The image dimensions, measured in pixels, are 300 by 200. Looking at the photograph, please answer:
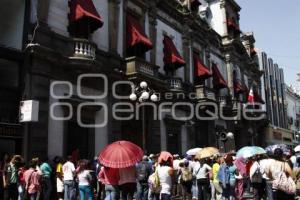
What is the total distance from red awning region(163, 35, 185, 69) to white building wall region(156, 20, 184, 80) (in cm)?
24

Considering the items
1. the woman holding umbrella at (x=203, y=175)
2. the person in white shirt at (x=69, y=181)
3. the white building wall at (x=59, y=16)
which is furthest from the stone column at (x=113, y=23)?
the person in white shirt at (x=69, y=181)

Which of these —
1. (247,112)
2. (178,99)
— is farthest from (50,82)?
(247,112)

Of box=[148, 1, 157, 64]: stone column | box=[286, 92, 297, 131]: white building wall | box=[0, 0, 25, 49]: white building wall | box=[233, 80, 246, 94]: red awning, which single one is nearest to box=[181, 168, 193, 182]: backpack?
box=[0, 0, 25, 49]: white building wall

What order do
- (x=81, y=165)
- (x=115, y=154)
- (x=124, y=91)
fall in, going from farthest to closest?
(x=124, y=91)
(x=81, y=165)
(x=115, y=154)

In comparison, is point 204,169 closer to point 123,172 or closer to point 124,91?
point 123,172

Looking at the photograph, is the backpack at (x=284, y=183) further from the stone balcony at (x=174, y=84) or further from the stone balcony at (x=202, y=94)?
the stone balcony at (x=202, y=94)

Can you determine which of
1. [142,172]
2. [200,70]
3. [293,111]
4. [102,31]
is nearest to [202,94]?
[200,70]

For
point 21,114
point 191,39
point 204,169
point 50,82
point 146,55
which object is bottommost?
point 204,169

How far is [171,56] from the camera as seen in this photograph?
75.5ft

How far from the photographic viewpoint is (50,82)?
50.7ft

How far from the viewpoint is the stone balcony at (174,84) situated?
74.4ft

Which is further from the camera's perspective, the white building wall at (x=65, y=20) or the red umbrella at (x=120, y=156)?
the white building wall at (x=65, y=20)

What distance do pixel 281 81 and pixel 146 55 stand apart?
107ft

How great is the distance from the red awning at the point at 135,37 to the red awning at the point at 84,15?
2.84 meters
